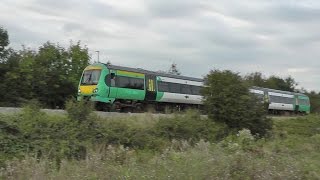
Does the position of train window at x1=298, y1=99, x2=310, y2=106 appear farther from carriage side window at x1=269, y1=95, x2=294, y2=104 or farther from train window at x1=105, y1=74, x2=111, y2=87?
train window at x1=105, y1=74, x2=111, y2=87

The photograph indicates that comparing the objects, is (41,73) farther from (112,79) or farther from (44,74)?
(112,79)

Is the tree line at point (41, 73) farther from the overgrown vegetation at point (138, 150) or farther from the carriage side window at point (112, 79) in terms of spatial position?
the overgrown vegetation at point (138, 150)

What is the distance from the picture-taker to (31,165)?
931cm

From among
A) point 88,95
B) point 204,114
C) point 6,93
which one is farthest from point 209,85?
point 6,93

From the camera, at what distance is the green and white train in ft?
108

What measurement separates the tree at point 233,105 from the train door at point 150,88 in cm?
861

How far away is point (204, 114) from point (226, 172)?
62.4ft

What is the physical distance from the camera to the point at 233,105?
27.0 m

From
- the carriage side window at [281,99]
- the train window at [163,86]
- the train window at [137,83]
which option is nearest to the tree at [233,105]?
the train window at [137,83]

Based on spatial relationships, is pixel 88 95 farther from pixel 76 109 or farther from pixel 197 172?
pixel 197 172

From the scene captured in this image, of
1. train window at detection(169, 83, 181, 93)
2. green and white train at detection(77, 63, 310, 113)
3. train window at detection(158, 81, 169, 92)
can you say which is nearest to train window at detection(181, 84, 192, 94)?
green and white train at detection(77, 63, 310, 113)

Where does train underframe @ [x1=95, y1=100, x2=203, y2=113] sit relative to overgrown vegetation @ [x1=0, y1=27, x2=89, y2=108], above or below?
below

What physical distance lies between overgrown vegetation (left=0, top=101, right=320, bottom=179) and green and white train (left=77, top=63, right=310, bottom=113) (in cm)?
730

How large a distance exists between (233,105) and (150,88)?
10.7 m
